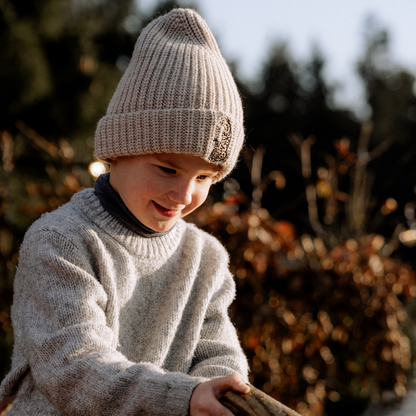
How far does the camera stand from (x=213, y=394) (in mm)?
953

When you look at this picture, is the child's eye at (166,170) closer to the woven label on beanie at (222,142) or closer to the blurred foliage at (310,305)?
the woven label on beanie at (222,142)

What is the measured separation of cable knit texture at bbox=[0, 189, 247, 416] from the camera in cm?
105

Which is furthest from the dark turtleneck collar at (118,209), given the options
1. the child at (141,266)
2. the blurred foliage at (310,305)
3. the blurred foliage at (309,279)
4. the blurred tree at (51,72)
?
the blurred tree at (51,72)

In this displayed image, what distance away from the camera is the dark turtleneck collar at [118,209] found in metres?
1.40

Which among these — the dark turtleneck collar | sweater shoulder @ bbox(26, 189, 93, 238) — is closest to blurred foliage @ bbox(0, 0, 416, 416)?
the dark turtleneck collar

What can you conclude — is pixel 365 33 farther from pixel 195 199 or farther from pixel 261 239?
pixel 195 199

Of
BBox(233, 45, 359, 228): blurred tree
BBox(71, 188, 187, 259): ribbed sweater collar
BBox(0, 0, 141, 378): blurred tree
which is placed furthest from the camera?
BBox(233, 45, 359, 228): blurred tree

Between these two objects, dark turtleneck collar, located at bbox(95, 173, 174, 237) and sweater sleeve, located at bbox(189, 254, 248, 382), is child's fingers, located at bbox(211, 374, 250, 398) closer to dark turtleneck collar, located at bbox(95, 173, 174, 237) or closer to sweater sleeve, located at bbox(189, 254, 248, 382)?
sweater sleeve, located at bbox(189, 254, 248, 382)

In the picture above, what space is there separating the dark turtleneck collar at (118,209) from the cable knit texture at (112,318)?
2cm

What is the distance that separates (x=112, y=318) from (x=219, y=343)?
36 cm

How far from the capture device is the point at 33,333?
116 centimetres

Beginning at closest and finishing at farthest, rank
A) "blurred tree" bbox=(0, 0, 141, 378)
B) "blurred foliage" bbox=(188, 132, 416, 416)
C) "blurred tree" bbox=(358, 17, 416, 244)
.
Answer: "blurred foliage" bbox=(188, 132, 416, 416) < "blurred tree" bbox=(358, 17, 416, 244) < "blurred tree" bbox=(0, 0, 141, 378)

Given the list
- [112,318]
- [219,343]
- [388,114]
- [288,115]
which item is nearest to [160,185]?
[112,318]

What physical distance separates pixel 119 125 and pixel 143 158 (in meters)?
0.14
